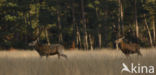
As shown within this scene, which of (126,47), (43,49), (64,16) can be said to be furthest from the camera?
(64,16)

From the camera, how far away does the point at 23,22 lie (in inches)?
1547

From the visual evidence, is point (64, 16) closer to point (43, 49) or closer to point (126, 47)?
point (43, 49)

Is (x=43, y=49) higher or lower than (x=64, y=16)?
lower

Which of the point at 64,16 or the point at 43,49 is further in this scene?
the point at 64,16

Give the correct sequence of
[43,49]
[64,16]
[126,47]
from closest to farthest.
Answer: [126,47] < [43,49] < [64,16]

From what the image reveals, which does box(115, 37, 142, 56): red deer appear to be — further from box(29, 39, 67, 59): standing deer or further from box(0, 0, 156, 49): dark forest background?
box(0, 0, 156, 49): dark forest background

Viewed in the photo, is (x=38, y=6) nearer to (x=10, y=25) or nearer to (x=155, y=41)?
(x=10, y=25)

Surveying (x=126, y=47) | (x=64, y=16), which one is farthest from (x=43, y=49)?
(x=64, y=16)

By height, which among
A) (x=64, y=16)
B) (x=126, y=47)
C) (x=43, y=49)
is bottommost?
(x=43, y=49)

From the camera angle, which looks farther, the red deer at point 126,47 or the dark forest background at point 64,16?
the dark forest background at point 64,16

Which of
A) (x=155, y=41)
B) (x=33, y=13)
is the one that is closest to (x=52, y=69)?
(x=33, y=13)

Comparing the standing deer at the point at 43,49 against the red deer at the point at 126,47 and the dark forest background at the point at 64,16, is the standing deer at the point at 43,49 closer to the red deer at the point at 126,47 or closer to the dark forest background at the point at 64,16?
the red deer at the point at 126,47

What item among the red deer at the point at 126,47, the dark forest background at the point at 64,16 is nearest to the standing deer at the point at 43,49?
the red deer at the point at 126,47

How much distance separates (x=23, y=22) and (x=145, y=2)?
55.8ft
